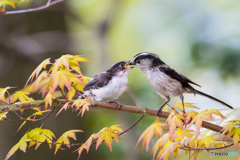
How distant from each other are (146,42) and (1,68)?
166cm

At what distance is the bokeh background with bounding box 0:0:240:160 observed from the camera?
74.3 inches

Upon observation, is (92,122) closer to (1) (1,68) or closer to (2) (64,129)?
(2) (64,129)

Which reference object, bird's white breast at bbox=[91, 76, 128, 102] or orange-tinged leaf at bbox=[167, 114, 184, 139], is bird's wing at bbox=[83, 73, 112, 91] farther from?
orange-tinged leaf at bbox=[167, 114, 184, 139]

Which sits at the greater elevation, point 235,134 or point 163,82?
point 163,82

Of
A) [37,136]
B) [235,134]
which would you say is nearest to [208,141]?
[235,134]

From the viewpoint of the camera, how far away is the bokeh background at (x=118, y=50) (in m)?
1.89

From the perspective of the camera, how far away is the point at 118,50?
293cm

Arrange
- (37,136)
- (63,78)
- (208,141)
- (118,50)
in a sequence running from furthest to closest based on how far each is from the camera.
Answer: (118,50), (37,136), (208,141), (63,78)

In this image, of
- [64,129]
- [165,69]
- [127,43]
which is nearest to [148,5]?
[127,43]

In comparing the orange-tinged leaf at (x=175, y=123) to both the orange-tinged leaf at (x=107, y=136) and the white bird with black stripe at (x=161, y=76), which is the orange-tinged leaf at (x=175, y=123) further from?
the orange-tinged leaf at (x=107, y=136)

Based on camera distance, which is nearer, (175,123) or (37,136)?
(175,123)

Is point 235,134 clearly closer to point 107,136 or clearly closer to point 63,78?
point 107,136

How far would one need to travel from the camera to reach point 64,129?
1.91 m

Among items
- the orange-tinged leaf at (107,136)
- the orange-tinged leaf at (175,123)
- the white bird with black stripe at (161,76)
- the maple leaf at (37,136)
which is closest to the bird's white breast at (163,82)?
the white bird with black stripe at (161,76)
